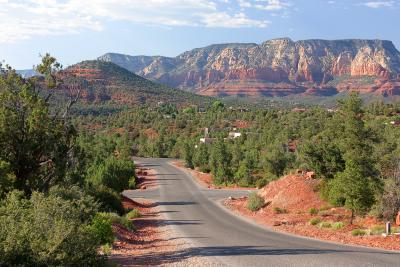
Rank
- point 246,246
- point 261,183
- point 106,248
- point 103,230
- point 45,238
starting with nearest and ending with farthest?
point 45,238 < point 106,248 < point 103,230 < point 246,246 < point 261,183

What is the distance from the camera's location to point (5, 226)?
11.4 metres

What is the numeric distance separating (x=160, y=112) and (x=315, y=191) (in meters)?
112

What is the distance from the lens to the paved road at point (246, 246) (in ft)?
55.5

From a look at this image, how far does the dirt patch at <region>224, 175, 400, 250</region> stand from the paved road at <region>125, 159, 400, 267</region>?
128 centimetres

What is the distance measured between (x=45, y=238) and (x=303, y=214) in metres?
23.2

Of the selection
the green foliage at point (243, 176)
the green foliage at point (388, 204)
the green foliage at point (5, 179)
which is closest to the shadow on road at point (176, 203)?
the green foliage at point (388, 204)

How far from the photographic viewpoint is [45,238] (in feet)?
38.1

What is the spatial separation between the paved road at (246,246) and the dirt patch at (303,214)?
1284 millimetres

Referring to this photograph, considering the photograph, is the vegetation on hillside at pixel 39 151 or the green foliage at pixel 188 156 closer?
the vegetation on hillside at pixel 39 151

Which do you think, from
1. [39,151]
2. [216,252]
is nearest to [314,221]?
[216,252]

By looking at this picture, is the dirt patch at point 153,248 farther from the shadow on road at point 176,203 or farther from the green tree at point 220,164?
the green tree at point 220,164

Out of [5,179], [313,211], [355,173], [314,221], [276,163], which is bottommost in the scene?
[276,163]

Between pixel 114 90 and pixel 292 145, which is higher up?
pixel 114 90

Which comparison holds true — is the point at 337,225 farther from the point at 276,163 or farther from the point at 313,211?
the point at 276,163
